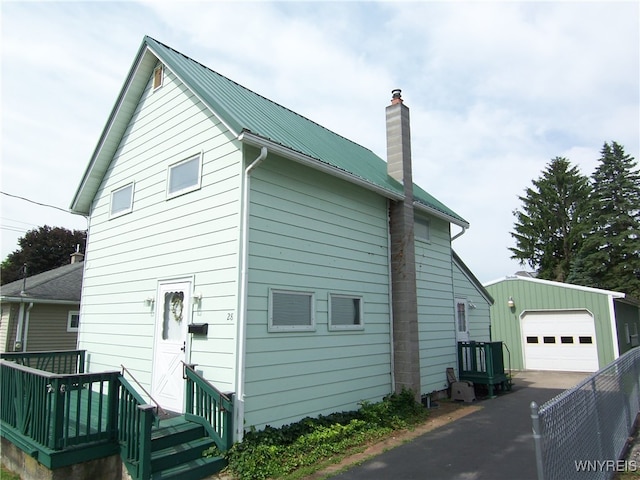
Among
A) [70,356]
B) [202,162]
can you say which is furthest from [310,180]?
[70,356]

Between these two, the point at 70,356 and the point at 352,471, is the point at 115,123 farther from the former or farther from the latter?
the point at 352,471

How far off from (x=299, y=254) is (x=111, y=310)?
477 centimetres

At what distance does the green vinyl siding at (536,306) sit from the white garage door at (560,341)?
25cm

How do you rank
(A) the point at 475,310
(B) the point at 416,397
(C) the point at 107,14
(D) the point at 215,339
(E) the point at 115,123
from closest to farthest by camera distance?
1. (D) the point at 215,339
2. (C) the point at 107,14
3. (B) the point at 416,397
4. (E) the point at 115,123
5. (A) the point at 475,310

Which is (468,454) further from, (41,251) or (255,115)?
(41,251)

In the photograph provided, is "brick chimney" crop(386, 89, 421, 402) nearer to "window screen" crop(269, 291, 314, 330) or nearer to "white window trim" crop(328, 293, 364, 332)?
"white window trim" crop(328, 293, 364, 332)

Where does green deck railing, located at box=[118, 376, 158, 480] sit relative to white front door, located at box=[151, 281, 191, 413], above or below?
below

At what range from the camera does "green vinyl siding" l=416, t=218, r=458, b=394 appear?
10.2 metres

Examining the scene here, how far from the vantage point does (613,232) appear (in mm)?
32000

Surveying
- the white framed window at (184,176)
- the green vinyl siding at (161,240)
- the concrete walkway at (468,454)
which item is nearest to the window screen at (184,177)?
the white framed window at (184,176)

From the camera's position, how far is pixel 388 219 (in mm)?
9734

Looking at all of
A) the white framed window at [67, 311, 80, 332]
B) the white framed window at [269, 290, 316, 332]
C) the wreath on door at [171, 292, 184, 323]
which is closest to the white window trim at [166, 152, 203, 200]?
the wreath on door at [171, 292, 184, 323]

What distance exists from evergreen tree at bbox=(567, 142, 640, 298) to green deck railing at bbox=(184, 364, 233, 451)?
3129 centimetres

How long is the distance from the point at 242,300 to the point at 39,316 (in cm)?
1369
